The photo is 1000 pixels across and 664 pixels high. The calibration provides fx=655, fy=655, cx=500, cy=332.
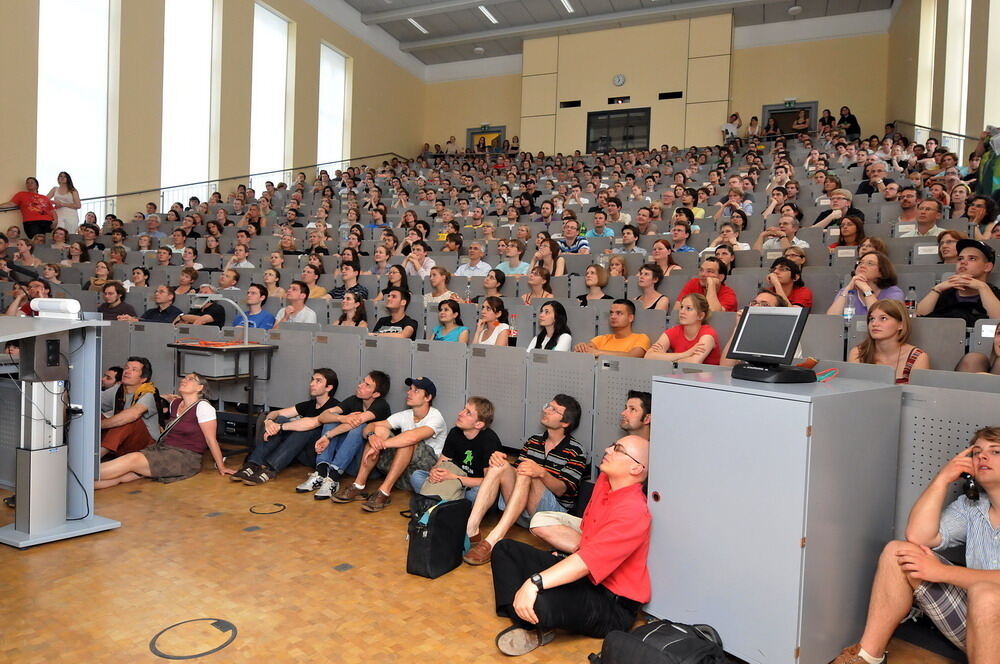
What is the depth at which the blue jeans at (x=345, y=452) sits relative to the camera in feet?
12.4

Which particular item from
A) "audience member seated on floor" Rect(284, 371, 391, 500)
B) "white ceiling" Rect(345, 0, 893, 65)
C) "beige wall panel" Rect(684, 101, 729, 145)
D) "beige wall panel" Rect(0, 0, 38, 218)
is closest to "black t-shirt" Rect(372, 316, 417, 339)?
"audience member seated on floor" Rect(284, 371, 391, 500)

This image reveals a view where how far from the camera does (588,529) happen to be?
2301mm

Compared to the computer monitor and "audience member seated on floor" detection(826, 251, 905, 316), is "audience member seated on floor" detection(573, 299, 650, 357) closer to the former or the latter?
"audience member seated on floor" detection(826, 251, 905, 316)

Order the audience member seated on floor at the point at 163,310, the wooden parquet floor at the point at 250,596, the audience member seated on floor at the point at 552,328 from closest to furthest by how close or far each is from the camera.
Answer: the wooden parquet floor at the point at 250,596, the audience member seated on floor at the point at 552,328, the audience member seated on floor at the point at 163,310

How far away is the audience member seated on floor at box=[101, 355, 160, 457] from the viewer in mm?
3990

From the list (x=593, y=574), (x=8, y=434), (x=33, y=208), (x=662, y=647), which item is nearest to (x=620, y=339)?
(x=593, y=574)

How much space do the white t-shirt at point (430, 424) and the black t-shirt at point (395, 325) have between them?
47.2 inches

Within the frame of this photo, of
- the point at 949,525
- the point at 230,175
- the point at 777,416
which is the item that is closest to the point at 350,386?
the point at 777,416

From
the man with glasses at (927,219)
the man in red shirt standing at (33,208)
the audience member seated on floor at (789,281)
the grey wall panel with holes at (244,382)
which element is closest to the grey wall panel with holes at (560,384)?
the audience member seated on floor at (789,281)

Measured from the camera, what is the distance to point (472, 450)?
3.35m

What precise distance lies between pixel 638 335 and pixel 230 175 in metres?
11.0

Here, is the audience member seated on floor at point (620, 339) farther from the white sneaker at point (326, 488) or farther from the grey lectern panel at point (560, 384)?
the white sneaker at point (326, 488)

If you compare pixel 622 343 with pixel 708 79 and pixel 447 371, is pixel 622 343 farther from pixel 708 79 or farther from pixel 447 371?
pixel 708 79

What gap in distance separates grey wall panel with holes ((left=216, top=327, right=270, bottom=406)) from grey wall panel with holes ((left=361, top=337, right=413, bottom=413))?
0.97 m
